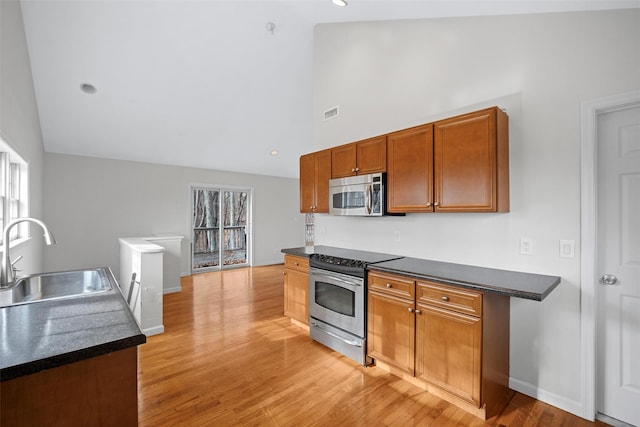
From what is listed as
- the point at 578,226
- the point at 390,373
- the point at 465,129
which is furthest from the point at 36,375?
the point at 578,226

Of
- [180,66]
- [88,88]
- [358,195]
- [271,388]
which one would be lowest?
[271,388]

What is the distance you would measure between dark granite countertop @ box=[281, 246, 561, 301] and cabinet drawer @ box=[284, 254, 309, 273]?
97 cm

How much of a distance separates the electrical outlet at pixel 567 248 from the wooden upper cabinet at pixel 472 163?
0.42m

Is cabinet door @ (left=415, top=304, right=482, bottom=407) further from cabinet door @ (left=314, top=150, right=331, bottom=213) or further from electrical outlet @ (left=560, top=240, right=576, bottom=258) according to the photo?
cabinet door @ (left=314, top=150, right=331, bottom=213)

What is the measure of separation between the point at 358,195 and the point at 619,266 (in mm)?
2012

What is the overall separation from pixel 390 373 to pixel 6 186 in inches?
151

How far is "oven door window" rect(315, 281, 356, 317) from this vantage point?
9.21 feet

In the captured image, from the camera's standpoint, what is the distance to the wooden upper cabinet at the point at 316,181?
11.6 ft

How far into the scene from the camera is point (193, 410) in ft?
6.98

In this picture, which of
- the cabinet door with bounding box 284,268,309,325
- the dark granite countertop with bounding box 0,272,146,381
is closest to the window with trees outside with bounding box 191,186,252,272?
the cabinet door with bounding box 284,268,309,325

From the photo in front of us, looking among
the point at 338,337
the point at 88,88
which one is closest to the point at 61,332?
the point at 338,337

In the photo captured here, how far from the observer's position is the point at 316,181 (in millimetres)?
3678

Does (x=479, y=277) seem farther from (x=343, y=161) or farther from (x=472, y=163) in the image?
(x=343, y=161)

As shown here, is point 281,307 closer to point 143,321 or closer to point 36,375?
point 143,321
